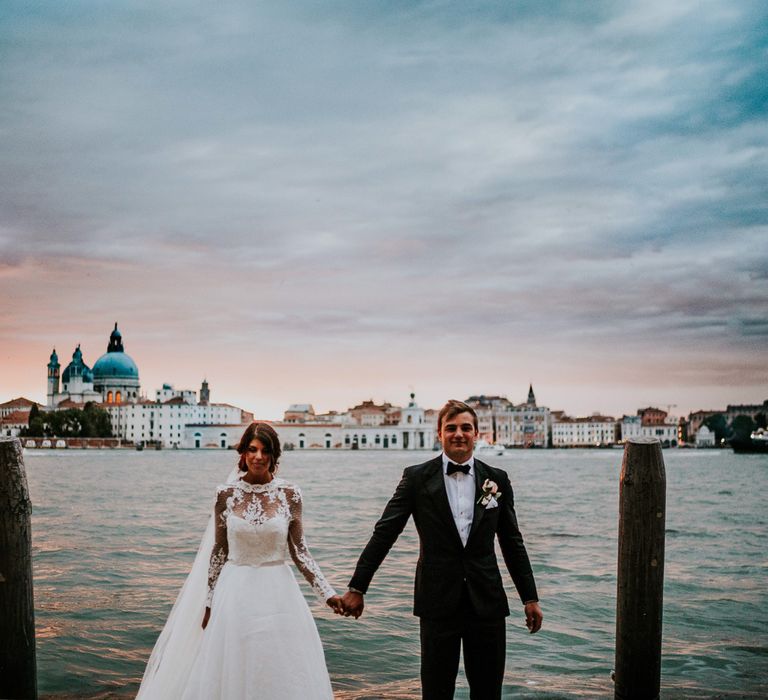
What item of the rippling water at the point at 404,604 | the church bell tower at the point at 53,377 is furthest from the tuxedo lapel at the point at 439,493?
the church bell tower at the point at 53,377

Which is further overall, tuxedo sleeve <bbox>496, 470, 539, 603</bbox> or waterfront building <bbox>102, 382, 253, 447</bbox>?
waterfront building <bbox>102, 382, 253, 447</bbox>

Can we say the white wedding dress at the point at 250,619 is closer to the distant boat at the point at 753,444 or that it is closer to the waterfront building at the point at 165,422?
the distant boat at the point at 753,444

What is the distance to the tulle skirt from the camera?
11.7 ft

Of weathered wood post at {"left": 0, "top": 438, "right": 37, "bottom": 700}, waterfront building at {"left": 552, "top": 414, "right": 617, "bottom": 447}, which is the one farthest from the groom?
waterfront building at {"left": 552, "top": 414, "right": 617, "bottom": 447}

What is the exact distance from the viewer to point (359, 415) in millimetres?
149875

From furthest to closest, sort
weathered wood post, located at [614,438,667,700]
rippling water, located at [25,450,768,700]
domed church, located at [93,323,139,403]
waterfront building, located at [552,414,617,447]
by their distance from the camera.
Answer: waterfront building, located at [552,414,617,447] → domed church, located at [93,323,139,403] → rippling water, located at [25,450,768,700] → weathered wood post, located at [614,438,667,700]

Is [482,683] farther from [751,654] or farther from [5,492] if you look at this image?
[751,654]

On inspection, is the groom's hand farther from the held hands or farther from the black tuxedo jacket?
the held hands

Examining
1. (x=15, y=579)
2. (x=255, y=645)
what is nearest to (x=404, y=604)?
(x=15, y=579)

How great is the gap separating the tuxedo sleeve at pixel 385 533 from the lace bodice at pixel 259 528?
0.17 meters

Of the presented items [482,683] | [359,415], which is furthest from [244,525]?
[359,415]

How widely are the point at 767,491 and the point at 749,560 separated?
23.5 meters

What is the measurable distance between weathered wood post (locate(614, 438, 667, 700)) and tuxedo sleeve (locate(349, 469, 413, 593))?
1227 millimetres

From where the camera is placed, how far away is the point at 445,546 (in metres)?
3.52
